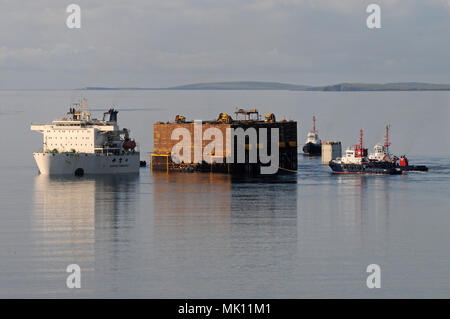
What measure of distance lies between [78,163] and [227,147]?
1747 centimetres

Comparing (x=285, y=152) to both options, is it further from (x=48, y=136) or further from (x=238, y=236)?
(x=238, y=236)

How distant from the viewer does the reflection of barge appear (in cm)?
9934

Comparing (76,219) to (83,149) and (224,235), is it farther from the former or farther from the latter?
(83,149)

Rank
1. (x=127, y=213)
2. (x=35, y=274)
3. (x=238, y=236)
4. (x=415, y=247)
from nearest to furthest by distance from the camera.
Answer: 1. (x=35, y=274)
2. (x=415, y=247)
3. (x=238, y=236)
4. (x=127, y=213)

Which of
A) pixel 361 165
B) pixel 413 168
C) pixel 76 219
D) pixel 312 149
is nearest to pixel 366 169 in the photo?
pixel 361 165

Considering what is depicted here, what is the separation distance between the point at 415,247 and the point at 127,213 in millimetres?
23578

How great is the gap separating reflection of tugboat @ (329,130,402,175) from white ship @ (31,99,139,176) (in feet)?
77.0

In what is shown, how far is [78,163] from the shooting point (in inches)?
3654

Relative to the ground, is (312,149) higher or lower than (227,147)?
lower

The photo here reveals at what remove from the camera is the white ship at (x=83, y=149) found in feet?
305

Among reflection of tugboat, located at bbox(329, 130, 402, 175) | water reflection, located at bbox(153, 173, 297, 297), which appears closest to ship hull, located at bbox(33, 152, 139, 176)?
water reflection, located at bbox(153, 173, 297, 297)

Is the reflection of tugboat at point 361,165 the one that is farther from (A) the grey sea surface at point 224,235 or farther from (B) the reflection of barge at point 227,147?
(B) the reflection of barge at point 227,147
